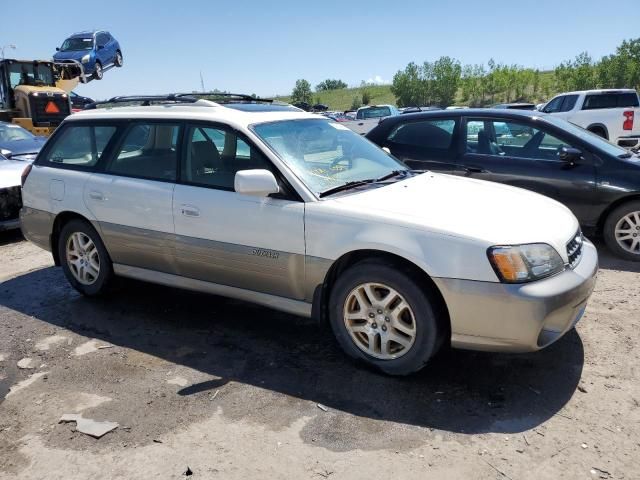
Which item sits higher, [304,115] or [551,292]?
[304,115]

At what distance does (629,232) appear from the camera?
18.7 feet

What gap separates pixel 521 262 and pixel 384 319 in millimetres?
885

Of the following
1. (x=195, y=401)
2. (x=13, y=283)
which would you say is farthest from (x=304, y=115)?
(x=13, y=283)

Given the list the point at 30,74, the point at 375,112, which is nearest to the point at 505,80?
the point at 375,112

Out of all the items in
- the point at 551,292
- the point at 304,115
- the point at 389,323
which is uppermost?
the point at 304,115

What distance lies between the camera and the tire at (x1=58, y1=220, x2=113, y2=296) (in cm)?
482

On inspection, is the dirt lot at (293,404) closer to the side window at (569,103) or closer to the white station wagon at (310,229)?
the white station wagon at (310,229)

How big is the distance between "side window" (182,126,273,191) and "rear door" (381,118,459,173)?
318cm

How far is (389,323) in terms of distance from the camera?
338cm

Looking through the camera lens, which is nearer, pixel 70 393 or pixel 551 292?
pixel 551 292

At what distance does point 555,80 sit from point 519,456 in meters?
54.1

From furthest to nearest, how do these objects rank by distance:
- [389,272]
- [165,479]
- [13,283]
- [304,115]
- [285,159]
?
1. [13,283]
2. [304,115]
3. [285,159]
4. [389,272]
5. [165,479]

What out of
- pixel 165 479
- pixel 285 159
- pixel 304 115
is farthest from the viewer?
pixel 304 115

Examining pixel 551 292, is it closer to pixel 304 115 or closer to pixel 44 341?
pixel 304 115
